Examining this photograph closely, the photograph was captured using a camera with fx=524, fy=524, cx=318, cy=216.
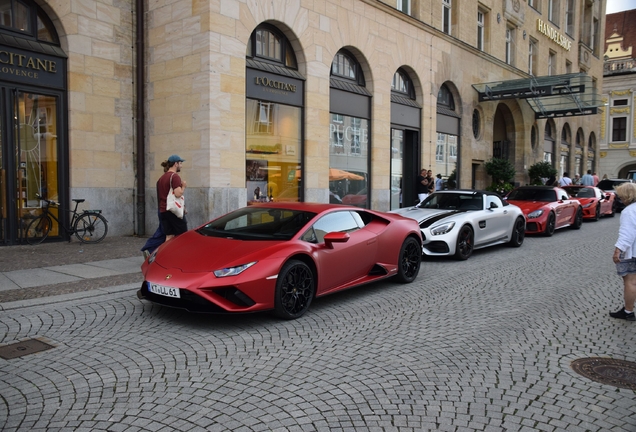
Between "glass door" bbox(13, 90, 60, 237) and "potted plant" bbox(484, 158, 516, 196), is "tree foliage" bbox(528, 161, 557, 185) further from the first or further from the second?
"glass door" bbox(13, 90, 60, 237)

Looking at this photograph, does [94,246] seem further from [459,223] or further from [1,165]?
[459,223]

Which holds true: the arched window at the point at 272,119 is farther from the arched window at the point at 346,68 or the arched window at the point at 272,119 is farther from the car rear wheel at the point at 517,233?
the car rear wheel at the point at 517,233

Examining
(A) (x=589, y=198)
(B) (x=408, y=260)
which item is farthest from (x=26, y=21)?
(A) (x=589, y=198)

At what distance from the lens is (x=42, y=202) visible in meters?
11.8

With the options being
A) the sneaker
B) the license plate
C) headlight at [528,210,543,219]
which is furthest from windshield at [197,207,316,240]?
headlight at [528,210,543,219]

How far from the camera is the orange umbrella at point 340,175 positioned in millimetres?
16297

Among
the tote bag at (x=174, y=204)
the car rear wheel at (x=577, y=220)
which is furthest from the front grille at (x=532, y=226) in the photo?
the tote bag at (x=174, y=204)

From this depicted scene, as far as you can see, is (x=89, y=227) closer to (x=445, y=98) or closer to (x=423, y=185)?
(x=423, y=185)

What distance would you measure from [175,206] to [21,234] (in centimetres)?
504

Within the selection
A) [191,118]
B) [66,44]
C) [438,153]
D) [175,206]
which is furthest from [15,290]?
[438,153]

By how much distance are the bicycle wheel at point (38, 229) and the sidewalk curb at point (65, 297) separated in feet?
17.4

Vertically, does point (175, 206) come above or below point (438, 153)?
below

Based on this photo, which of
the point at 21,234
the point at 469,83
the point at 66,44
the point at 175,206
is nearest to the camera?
the point at 175,206

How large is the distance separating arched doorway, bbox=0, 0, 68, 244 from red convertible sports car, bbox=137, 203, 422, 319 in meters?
6.54
